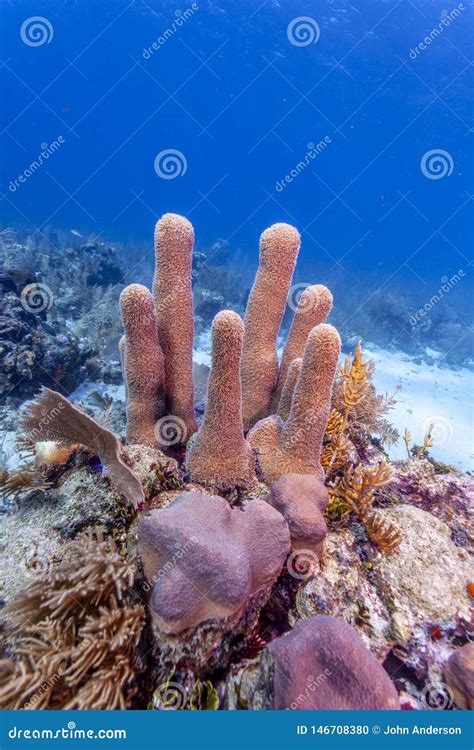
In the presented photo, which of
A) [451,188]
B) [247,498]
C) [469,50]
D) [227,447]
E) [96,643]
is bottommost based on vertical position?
[96,643]

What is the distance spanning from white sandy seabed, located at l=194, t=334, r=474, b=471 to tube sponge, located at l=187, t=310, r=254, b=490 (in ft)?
10.1

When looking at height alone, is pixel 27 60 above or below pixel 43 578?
above

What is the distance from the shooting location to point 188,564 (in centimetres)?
189

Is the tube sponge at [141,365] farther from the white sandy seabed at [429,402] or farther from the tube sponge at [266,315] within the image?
the white sandy seabed at [429,402]

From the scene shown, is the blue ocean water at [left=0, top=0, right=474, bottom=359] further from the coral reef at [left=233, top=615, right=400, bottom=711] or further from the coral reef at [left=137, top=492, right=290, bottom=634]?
the coral reef at [left=233, top=615, right=400, bottom=711]

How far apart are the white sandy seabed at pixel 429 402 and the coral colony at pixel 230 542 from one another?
257 centimetres

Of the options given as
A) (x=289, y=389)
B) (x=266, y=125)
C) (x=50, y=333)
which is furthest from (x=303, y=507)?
(x=266, y=125)

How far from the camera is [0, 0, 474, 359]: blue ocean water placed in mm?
31266

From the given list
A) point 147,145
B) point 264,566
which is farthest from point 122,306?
point 147,145

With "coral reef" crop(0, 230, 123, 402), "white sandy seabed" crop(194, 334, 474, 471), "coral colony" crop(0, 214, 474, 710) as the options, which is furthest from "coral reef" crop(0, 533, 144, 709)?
"coral reef" crop(0, 230, 123, 402)

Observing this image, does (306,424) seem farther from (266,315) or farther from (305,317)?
(266,315)

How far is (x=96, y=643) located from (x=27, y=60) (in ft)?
324

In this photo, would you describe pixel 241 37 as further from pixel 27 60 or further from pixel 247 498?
pixel 27 60

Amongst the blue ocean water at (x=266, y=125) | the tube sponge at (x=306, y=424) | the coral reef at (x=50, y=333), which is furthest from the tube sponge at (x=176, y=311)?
the blue ocean water at (x=266, y=125)
